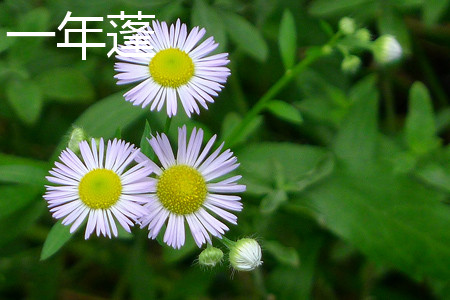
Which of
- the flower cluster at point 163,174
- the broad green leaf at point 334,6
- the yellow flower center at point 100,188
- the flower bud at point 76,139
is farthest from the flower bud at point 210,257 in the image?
the broad green leaf at point 334,6

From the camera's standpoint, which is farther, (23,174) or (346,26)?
(346,26)

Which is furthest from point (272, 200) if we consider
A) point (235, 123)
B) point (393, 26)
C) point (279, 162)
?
point (393, 26)

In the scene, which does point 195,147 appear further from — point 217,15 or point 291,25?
point 217,15

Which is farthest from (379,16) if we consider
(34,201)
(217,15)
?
(34,201)

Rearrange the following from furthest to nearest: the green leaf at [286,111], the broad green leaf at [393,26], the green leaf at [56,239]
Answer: the broad green leaf at [393,26], the green leaf at [286,111], the green leaf at [56,239]

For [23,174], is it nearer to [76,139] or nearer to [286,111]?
[76,139]

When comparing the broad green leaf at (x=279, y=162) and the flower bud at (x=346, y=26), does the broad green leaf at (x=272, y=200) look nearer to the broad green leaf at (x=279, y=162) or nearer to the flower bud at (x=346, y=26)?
the broad green leaf at (x=279, y=162)
